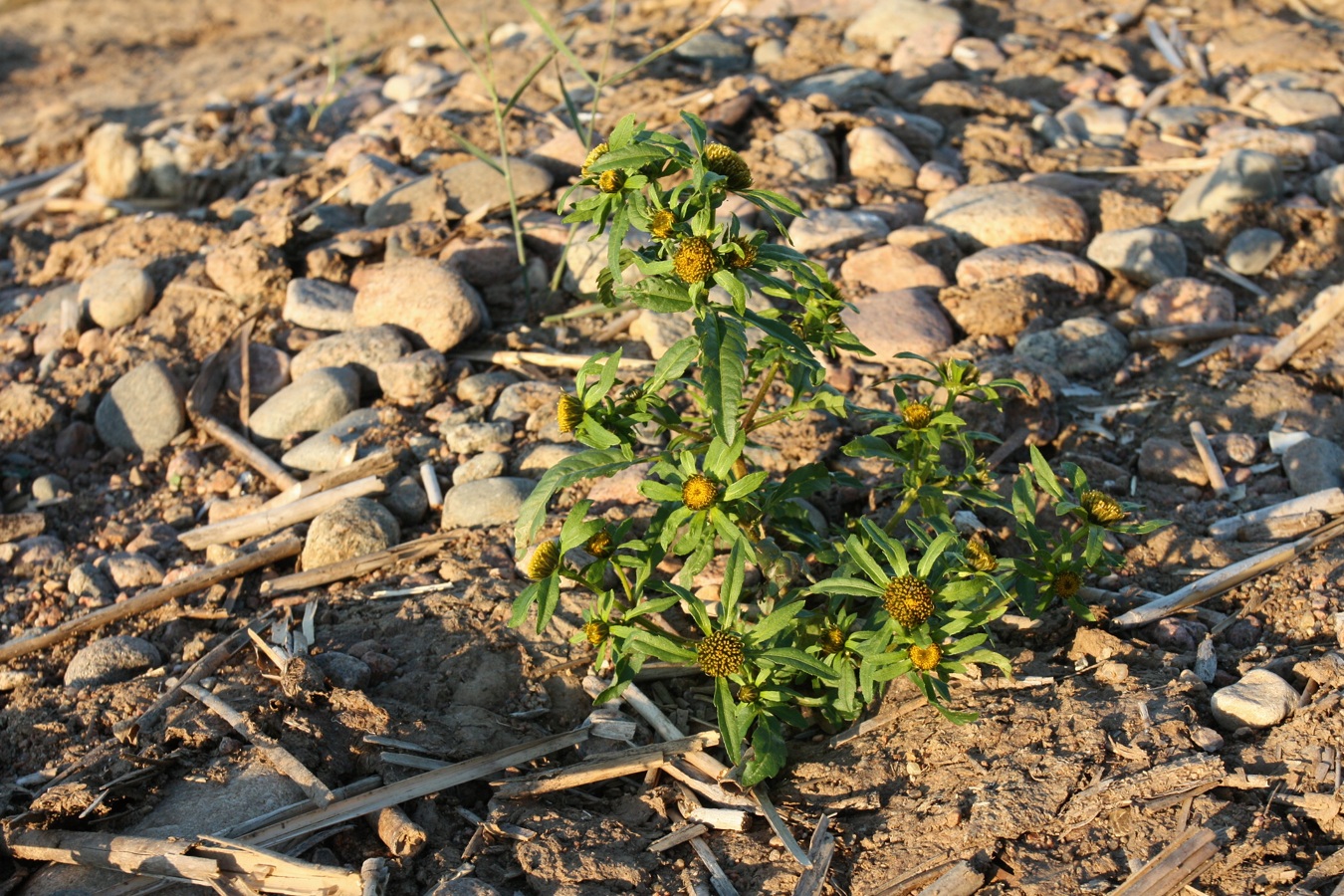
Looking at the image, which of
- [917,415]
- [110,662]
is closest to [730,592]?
[917,415]

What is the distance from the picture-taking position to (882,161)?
6.78 meters

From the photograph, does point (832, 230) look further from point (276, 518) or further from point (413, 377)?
point (276, 518)

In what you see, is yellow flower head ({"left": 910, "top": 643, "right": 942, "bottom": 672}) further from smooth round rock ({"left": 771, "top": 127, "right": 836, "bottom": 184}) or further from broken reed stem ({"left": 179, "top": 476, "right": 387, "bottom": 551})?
smooth round rock ({"left": 771, "top": 127, "right": 836, "bottom": 184})

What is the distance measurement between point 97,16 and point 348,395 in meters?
9.78

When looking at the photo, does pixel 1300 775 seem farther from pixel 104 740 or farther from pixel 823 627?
pixel 104 740

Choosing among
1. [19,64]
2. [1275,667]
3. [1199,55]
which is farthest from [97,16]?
[1275,667]

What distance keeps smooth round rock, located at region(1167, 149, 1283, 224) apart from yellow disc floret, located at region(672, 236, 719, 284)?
4404 millimetres

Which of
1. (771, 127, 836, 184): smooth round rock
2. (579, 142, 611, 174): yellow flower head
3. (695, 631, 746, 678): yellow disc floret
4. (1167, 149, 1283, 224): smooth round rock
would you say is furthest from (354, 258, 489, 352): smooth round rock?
(1167, 149, 1283, 224): smooth round rock

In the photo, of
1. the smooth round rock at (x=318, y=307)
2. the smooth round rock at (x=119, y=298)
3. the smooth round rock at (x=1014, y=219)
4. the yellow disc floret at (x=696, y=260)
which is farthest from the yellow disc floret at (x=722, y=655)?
the smooth round rock at (x=119, y=298)

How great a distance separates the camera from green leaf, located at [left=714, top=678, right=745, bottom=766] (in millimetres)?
3192

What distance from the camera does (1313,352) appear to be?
521cm

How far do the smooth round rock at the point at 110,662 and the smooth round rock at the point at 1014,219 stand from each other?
15.1 ft

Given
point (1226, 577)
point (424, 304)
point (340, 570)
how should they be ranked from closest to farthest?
point (1226, 577) < point (340, 570) < point (424, 304)

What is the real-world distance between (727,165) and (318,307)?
3.35 m
